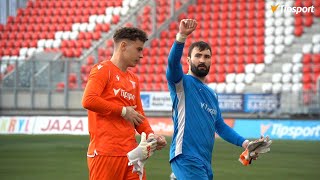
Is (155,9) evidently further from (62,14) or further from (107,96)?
(107,96)

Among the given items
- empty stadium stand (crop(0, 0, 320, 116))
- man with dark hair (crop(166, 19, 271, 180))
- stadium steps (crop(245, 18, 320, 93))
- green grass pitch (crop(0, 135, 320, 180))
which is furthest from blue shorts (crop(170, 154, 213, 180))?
stadium steps (crop(245, 18, 320, 93))

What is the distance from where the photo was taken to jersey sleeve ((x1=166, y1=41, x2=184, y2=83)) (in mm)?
6789

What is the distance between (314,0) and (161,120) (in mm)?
7553

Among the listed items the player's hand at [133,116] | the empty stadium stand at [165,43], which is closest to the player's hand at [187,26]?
the player's hand at [133,116]

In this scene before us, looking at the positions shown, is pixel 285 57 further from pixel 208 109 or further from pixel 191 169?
pixel 191 169

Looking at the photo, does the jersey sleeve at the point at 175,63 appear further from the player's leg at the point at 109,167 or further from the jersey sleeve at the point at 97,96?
the player's leg at the point at 109,167

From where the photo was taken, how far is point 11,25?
39.0 m

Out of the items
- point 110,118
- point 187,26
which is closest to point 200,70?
point 187,26

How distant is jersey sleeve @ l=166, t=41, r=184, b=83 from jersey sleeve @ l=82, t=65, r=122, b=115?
644 millimetres

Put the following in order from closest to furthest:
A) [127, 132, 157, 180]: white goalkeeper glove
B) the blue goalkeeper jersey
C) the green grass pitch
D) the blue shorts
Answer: [127, 132, 157, 180]: white goalkeeper glove
the blue shorts
the blue goalkeeper jersey
the green grass pitch

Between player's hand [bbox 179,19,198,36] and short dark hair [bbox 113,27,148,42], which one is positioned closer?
player's hand [bbox 179,19,198,36]

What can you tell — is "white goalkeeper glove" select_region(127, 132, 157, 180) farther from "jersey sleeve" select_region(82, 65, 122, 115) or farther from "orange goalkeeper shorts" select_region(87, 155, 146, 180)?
"jersey sleeve" select_region(82, 65, 122, 115)

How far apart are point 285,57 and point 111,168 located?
988 inches

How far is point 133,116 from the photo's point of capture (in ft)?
21.6
